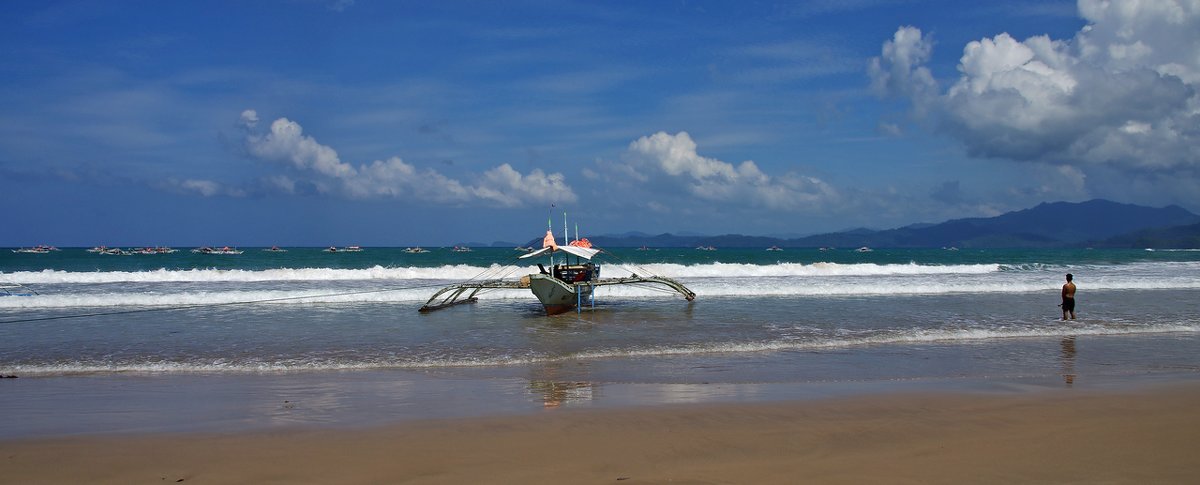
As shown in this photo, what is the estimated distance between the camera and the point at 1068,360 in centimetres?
1194

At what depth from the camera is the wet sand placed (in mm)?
5758

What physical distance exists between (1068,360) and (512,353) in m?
9.53

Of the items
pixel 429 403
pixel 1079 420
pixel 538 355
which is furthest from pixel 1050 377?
pixel 429 403

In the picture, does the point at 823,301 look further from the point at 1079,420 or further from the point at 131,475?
the point at 131,475

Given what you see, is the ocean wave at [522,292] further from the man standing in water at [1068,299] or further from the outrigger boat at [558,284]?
the man standing in water at [1068,299]

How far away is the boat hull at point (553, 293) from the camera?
1952 cm

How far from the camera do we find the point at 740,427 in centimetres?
730

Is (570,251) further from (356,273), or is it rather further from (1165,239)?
(1165,239)

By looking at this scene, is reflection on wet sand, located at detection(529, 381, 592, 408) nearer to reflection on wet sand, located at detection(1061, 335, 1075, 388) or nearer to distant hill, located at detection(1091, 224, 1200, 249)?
reflection on wet sand, located at detection(1061, 335, 1075, 388)

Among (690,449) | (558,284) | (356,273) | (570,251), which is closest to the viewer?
(690,449)

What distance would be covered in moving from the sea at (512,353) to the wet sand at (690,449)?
2.35ft

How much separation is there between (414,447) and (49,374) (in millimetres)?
8304

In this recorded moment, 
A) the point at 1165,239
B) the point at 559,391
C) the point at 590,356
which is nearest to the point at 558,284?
the point at 590,356

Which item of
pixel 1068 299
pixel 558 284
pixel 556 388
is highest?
pixel 558 284
